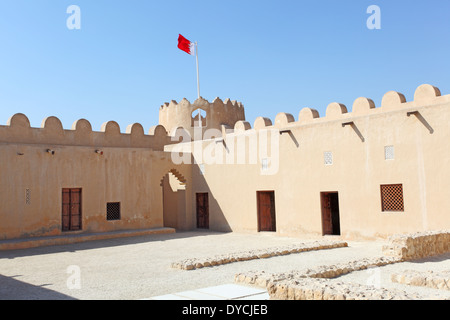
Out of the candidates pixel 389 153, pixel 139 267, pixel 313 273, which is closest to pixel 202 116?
pixel 389 153

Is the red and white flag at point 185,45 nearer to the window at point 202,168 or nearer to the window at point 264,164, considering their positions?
the window at point 202,168

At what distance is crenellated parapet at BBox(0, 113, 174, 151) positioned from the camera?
14.6 m

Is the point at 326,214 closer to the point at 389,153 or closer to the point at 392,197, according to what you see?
the point at 392,197

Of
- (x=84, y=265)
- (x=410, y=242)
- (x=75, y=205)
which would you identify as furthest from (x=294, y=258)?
(x=75, y=205)

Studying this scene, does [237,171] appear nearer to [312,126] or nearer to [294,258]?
[312,126]

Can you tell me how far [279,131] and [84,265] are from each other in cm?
777

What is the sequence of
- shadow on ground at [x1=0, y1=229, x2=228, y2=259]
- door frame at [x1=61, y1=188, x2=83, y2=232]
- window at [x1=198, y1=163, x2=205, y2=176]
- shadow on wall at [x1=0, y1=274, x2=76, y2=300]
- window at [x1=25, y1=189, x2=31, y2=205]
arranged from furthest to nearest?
window at [x1=198, y1=163, x2=205, y2=176] → door frame at [x1=61, y1=188, x2=83, y2=232] → window at [x1=25, y1=189, x2=31, y2=205] → shadow on ground at [x1=0, y1=229, x2=228, y2=259] → shadow on wall at [x1=0, y1=274, x2=76, y2=300]

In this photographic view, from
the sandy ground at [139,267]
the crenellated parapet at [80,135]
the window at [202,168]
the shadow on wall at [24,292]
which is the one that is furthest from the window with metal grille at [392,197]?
the crenellated parapet at [80,135]

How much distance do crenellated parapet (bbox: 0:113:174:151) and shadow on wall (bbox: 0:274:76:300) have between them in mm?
8292

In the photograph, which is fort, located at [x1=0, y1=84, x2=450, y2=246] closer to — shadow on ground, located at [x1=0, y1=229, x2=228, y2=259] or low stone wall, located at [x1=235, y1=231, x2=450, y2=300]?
shadow on ground, located at [x1=0, y1=229, x2=228, y2=259]

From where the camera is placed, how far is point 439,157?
35.3 ft

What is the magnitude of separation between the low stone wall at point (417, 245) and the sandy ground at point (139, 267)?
235 millimetres

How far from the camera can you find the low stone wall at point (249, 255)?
328 inches

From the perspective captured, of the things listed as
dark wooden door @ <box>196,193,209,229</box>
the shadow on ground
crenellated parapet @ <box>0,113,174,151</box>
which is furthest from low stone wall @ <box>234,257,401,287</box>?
crenellated parapet @ <box>0,113,174,151</box>
